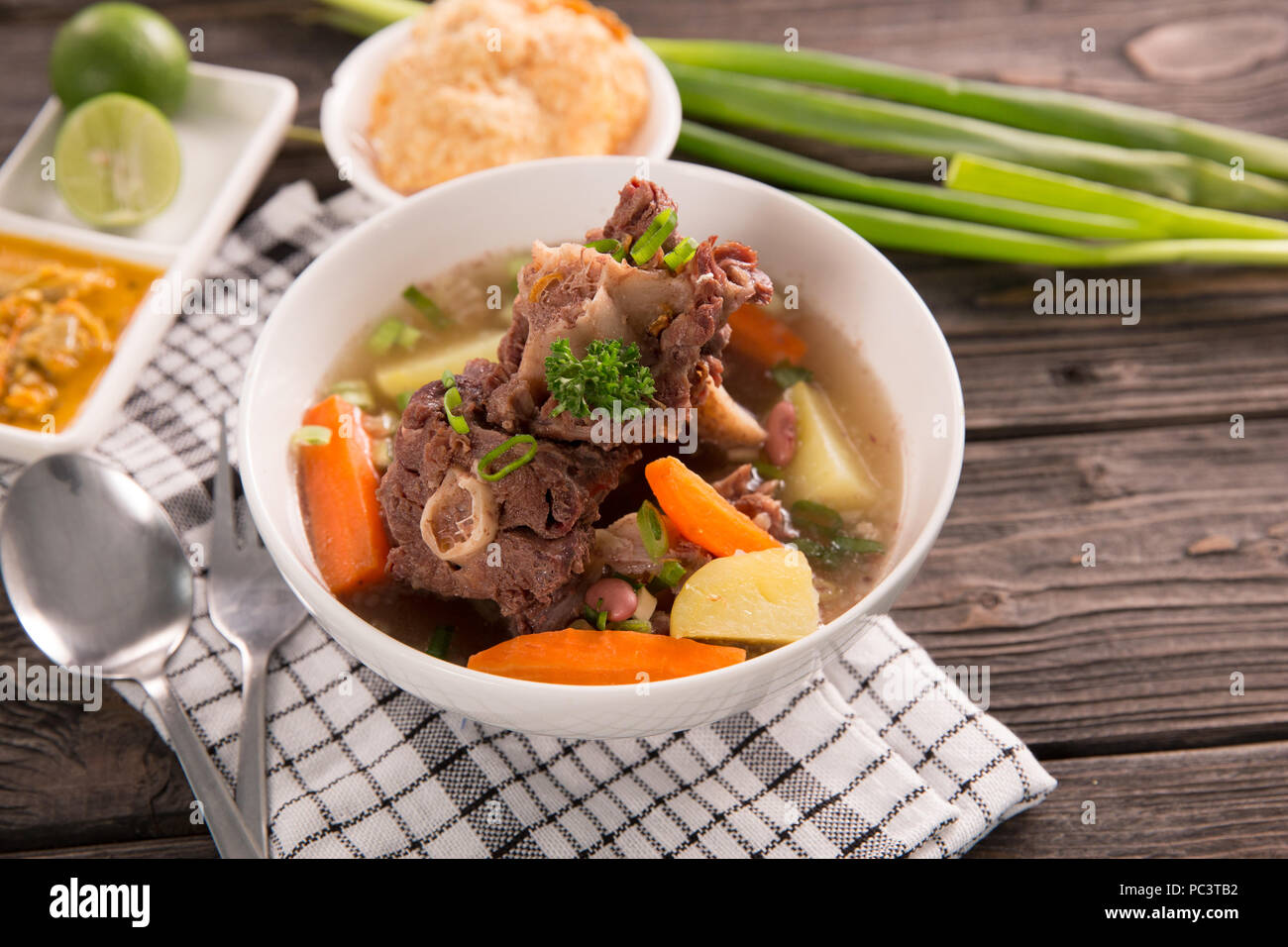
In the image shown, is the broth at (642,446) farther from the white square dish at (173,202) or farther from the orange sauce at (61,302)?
the orange sauce at (61,302)

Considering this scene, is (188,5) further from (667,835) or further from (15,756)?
(667,835)

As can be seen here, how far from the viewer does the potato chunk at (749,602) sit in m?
1.99

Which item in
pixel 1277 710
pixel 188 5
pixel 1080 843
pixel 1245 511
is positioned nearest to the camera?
pixel 1080 843

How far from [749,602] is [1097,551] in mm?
1182

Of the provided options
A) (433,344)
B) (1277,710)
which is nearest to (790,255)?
(433,344)

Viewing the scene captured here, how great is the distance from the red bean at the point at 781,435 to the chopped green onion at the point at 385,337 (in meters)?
0.90

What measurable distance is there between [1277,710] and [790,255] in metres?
1.54

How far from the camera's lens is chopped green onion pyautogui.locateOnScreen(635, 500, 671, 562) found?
2096 mm

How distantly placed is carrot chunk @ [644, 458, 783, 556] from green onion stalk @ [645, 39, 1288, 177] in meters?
1.88

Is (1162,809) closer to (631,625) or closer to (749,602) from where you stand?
(749,602)

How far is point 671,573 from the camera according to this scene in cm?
211

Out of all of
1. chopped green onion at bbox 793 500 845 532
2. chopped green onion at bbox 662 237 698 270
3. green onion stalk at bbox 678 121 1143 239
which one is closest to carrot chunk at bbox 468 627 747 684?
chopped green onion at bbox 793 500 845 532

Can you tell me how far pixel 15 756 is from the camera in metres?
2.31

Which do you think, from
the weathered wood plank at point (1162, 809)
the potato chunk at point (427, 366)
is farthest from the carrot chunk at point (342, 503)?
the weathered wood plank at point (1162, 809)
